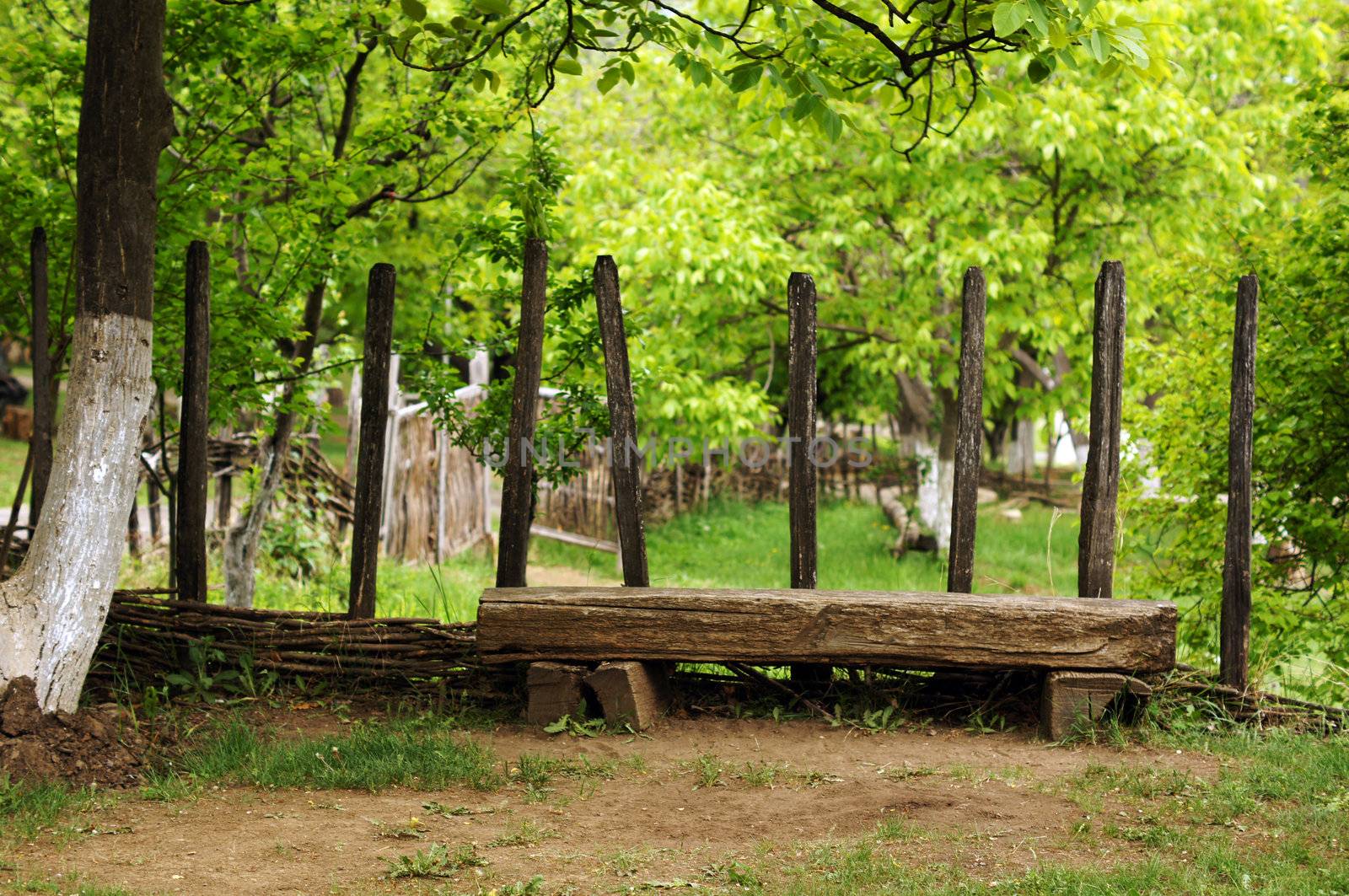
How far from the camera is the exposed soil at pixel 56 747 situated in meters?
3.87

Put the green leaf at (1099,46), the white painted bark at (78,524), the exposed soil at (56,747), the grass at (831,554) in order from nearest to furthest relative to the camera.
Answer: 1. the green leaf at (1099,46)
2. the exposed soil at (56,747)
3. the white painted bark at (78,524)
4. the grass at (831,554)

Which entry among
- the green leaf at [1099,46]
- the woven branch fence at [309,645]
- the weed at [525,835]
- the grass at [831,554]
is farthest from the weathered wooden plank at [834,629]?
the grass at [831,554]

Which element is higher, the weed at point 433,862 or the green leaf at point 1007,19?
the green leaf at point 1007,19

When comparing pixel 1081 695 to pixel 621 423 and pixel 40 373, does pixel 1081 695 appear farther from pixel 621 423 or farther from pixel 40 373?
pixel 40 373

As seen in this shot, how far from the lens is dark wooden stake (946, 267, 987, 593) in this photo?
4.78 m

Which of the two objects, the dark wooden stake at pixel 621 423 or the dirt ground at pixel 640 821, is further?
the dark wooden stake at pixel 621 423

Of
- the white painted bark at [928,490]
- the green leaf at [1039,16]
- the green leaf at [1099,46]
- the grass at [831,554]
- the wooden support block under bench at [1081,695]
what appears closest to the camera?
the green leaf at [1039,16]

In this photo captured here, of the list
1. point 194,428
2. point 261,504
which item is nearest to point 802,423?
point 194,428

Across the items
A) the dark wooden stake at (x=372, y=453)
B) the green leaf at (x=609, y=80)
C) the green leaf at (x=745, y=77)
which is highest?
the green leaf at (x=609, y=80)

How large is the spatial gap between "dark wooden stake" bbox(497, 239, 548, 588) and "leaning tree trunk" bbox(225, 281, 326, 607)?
1618mm

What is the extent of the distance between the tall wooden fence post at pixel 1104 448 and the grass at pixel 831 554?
631cm

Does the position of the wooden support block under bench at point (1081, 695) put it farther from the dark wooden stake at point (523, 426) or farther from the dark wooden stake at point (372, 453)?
the dark wooden stake at point (372, 453)

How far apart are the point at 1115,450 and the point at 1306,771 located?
1.34m

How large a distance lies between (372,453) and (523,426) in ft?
2.12
